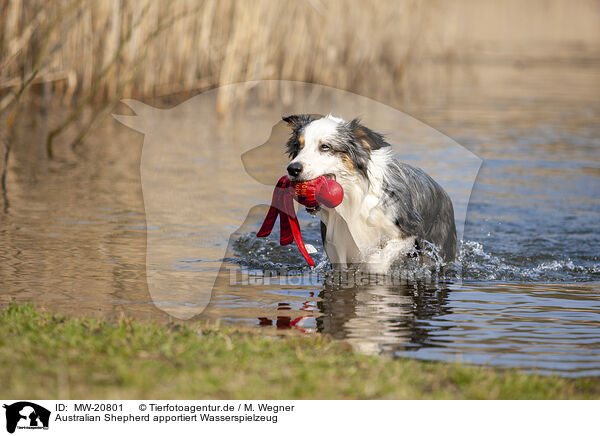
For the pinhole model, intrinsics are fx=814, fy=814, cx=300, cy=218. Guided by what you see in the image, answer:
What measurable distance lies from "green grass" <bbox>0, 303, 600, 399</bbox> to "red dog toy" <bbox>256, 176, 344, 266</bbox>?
1.45 metres

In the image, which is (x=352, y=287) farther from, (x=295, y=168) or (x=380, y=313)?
(x=295, y=168)

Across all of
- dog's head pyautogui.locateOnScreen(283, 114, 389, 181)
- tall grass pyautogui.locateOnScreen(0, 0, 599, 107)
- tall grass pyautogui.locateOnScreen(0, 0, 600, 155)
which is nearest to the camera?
dog's head pyautogui.locateOnScreen(283, 114, 389, 181)

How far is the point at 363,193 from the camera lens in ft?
21.1

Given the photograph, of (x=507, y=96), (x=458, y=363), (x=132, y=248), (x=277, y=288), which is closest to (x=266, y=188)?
(x=132, y=248)

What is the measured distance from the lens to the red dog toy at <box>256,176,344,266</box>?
6.10 m

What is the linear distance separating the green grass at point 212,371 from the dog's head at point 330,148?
153 centimetres

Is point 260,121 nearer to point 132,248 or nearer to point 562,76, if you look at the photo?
point 132,248

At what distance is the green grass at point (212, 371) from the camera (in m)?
3.88

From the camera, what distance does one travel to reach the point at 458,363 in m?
4.51

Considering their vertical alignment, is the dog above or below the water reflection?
above
